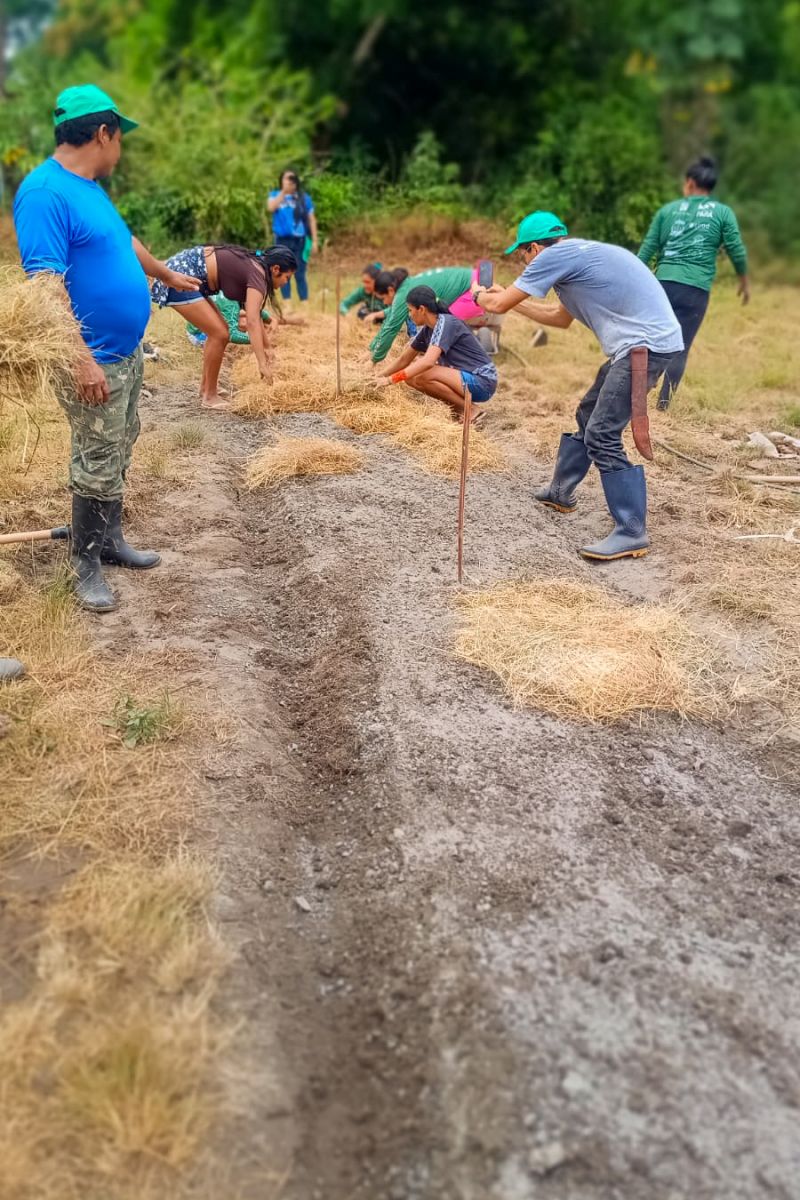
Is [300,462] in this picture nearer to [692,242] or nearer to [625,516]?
[625,516]

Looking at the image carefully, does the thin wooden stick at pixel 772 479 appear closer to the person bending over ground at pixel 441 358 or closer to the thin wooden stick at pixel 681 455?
the thin wooden stick at pixel 681 455

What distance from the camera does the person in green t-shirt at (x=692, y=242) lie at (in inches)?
281

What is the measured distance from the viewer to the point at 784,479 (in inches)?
247

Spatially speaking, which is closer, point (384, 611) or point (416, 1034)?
point (416, 1034)

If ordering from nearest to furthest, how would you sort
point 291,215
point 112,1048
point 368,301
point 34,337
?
point 112,1048 < point 34,337 < point 368,301 < point 291,215

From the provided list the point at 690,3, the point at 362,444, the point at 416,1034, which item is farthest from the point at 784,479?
the point at 690,3

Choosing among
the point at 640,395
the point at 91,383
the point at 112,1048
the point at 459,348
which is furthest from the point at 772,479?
the point at 112,1048

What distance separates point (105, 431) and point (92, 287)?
56 cm

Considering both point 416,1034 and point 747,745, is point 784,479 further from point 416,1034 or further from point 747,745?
point 416,1034

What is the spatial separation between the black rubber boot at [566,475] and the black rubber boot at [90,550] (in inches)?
99.6

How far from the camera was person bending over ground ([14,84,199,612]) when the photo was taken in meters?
3.68

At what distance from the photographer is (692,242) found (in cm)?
716

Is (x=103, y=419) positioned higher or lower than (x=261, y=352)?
higher

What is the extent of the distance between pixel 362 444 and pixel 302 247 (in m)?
4.92
